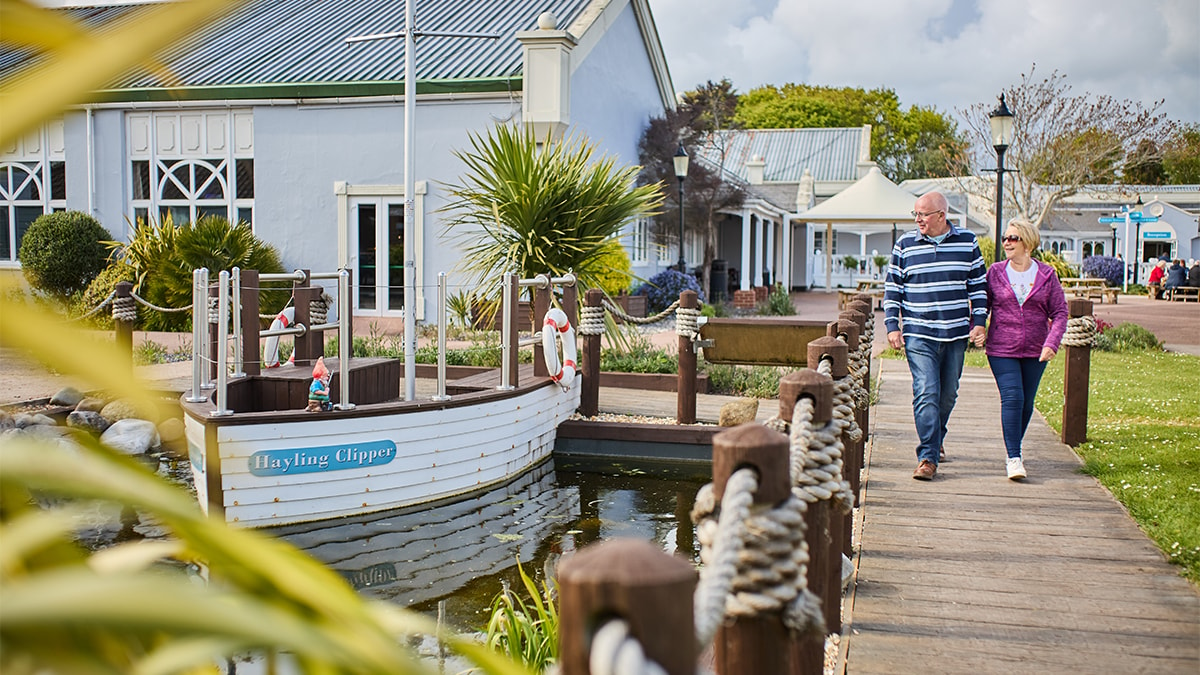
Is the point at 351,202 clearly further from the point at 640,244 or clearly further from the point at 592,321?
the point at 592,321

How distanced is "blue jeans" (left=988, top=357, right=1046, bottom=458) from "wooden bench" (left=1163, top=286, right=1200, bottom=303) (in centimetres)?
3434

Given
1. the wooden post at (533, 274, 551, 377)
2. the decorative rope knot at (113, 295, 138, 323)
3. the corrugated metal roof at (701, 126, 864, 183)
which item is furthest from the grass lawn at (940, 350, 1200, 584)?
the corrugated metal roof at (701, 126, 864, 183)

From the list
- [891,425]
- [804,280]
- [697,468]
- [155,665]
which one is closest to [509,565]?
[697,468]

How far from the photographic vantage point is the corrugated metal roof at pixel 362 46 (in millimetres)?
19844

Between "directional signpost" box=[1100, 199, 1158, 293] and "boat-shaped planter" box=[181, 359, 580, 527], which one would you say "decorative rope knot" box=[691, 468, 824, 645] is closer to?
"boat-shaped planter" box=[181, 359, 580, 527]

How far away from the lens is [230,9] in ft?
2.21

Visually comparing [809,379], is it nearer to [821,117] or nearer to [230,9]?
[230,9]

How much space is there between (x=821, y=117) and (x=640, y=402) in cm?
6179

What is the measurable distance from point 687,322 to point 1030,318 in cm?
403

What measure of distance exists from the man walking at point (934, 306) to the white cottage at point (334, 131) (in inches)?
479

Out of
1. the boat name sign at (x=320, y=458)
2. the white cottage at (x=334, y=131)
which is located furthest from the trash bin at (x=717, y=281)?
the boat name sign at (x=320, y=458)

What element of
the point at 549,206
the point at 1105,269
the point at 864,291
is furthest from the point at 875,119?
the point at 549,206

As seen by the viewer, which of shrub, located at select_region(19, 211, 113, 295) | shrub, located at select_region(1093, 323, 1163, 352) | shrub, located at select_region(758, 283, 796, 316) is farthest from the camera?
shrub, located at select_region(758, 283, 796, 316)

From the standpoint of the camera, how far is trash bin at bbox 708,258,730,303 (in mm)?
28998
